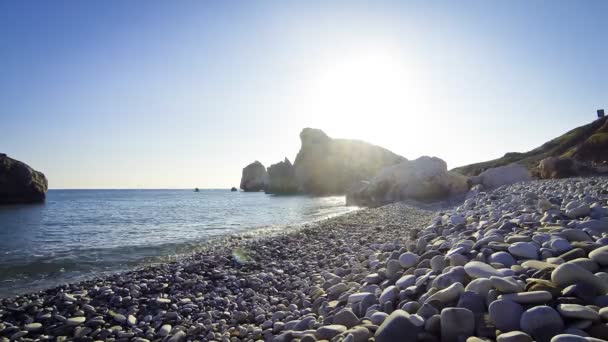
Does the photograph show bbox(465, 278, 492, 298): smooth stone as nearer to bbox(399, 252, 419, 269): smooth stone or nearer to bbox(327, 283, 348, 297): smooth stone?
bbox(399, 252, 419, 269): smooth stone

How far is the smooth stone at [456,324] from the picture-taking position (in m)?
2.52

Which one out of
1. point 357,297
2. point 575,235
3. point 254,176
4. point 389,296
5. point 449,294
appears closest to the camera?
point 449,294

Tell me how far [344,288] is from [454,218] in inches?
147

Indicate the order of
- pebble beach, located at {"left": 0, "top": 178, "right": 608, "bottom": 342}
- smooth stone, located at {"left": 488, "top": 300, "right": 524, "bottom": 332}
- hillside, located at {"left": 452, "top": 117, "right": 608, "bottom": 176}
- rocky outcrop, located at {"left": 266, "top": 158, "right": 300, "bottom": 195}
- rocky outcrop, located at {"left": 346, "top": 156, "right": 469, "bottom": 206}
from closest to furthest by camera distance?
1. smooth stone, located at {"left": 488, "top": 300, "right": 524, "bottom": 332}
2. pebble beach, located at {"left": 0, "top": 178, "right": 608, "bottom": 342}
3. rocky outcrop, located at {"left": 346, "top": 156, "right": 469, "bottom": 206}
4. hillside, located at {"left": 452, "top": 117, "right": 608, "bottom": 176}
5. rocky outcrop, located at {"left": 266, "top": 158, "right": 300, "bottom": 195}

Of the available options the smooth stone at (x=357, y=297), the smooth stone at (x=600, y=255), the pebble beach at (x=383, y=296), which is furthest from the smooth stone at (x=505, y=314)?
the smooth stone at (x=357, y=297)

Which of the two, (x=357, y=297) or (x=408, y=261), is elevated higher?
(x=408, y=261)

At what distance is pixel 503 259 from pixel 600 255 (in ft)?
2.76

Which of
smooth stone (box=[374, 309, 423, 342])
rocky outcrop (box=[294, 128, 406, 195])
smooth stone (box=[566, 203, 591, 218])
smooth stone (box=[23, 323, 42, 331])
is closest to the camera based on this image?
smooth stone (box=[374, 309, 423, 342])

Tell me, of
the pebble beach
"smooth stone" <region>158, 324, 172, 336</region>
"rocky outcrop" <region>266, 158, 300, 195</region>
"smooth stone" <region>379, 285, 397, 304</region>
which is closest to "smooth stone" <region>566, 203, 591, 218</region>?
the pebble beach

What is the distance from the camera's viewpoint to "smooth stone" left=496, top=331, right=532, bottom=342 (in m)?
2.15

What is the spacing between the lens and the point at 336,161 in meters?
80.6

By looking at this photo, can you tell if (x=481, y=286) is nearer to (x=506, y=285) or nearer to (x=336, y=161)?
(x=506, y=285)

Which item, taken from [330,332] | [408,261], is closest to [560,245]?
[408,261]

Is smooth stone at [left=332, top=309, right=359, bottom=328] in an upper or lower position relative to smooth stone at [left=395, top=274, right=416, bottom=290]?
lower
